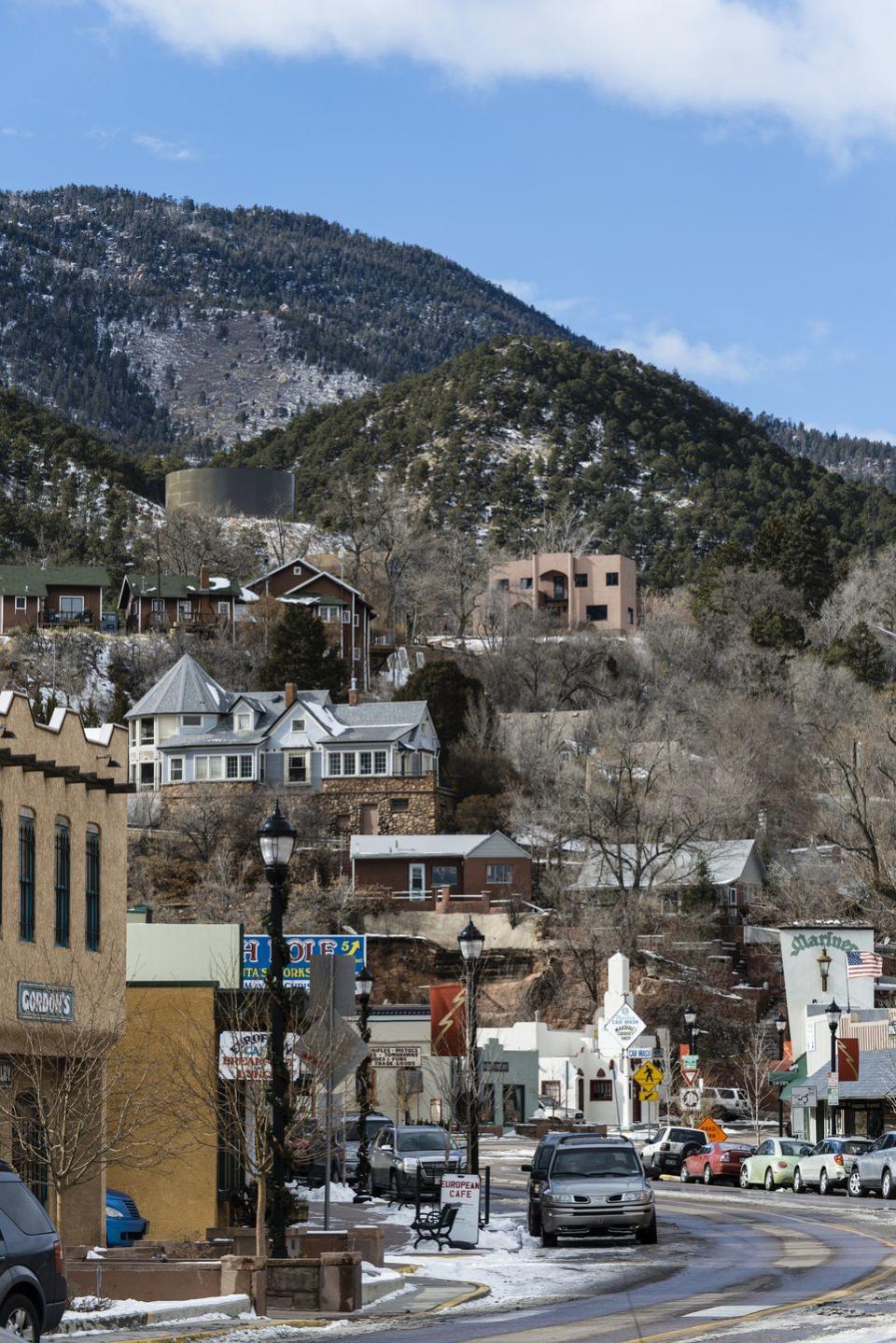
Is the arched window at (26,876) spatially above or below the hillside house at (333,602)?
below

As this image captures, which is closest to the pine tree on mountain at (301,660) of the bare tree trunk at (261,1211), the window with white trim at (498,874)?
the window with white trim at (498,874)

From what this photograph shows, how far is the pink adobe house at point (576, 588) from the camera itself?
153 metres

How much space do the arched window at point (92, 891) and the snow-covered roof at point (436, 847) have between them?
6929 cm

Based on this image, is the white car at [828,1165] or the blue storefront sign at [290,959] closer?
the blue storefront sign at [290,959]

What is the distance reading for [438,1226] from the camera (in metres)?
31.7

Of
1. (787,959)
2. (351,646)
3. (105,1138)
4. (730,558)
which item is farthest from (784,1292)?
(730,558)

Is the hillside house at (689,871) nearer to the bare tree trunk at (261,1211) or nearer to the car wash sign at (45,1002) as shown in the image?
the car wash sign at (45,1002)

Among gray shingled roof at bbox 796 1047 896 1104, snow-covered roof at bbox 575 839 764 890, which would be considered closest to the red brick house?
snow-covered roof at bbox 575 839 764 890

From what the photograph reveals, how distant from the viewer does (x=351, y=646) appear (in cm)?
13238

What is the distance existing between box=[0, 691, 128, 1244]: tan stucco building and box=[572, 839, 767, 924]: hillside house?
217ft

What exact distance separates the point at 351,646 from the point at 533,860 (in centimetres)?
2883

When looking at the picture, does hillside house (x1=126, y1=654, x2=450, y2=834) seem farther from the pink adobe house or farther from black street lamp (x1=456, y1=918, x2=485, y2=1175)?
black street lamp (x1=456, y1=918, x2=485, y2=1175)

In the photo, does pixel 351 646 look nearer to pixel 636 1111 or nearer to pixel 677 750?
pixel 677 750

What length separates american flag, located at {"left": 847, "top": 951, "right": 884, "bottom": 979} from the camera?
69688 millimetres
